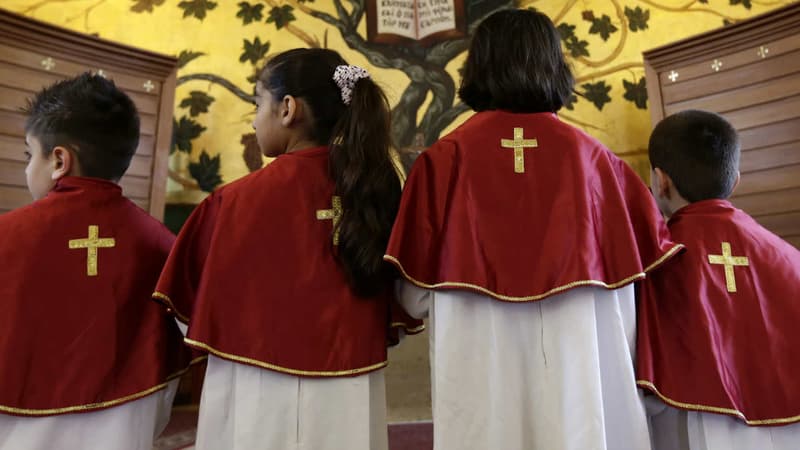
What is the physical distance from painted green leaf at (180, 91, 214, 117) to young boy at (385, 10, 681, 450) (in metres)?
3.33

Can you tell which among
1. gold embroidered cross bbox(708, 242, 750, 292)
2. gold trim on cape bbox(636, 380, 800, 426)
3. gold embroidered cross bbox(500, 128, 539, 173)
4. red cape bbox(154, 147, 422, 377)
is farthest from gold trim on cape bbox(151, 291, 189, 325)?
gold embroidered cross bbox(708, 242, 750, 292)

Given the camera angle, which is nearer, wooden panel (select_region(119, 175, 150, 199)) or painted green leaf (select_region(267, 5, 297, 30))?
wooden panel (select_region(119, 175, 150, 199))

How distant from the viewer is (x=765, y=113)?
3637mm

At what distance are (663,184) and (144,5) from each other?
419 centimetres

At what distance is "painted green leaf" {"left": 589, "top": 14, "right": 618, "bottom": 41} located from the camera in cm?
460

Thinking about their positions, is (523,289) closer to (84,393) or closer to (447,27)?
(84,393)

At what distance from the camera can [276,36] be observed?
4.69 meters

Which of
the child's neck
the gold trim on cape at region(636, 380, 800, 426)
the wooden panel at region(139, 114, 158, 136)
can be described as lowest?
the gold trim on cape at region(636, 380, 800, 426)

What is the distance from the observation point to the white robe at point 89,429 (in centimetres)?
150

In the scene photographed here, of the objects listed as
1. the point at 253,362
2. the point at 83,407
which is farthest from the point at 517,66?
the point at 83,407

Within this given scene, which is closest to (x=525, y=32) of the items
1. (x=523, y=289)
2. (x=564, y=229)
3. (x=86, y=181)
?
(x=564, y=229)

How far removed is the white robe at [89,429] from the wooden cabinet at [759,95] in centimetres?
350

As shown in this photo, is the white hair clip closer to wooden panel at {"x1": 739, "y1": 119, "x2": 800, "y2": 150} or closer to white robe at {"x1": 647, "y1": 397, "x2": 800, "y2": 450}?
white robe at {"x1": 647, "y1": 397, "x2": 800, "y2": 450}

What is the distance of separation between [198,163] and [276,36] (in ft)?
3.89
